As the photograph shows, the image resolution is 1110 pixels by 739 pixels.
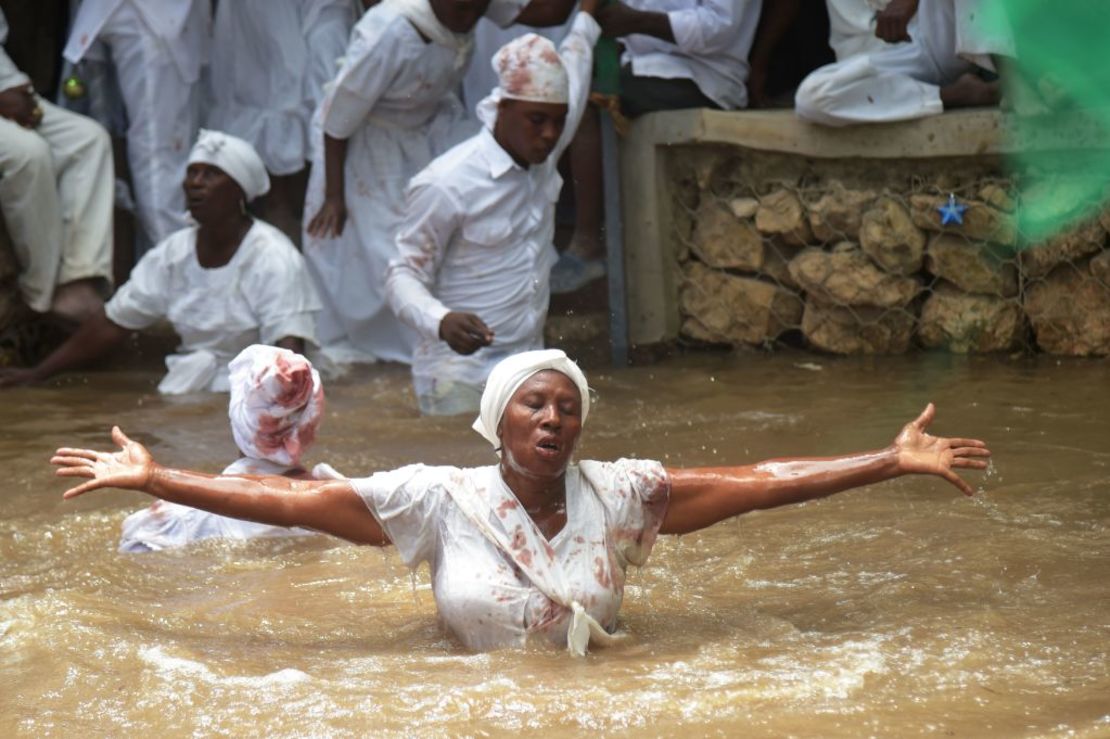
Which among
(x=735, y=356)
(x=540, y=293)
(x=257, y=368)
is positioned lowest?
(x=735, y=356)

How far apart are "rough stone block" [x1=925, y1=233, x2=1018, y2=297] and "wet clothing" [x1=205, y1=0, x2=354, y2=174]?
11.5 feet

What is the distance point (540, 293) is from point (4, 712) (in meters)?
4.68

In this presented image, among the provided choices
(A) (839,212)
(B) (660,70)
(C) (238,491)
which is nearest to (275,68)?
(B) (660,70)

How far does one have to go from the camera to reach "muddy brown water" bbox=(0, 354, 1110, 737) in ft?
15.0

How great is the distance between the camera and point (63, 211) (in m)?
10.1

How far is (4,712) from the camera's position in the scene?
4688 millimetres

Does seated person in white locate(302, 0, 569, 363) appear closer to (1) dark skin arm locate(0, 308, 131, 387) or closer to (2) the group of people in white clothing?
(2) the group of people in white clothing

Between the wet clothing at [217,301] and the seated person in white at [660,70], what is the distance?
74.8 inches

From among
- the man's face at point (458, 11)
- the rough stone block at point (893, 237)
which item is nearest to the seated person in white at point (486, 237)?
the man's face at point (458, 11)

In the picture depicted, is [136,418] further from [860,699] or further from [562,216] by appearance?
[860,699]

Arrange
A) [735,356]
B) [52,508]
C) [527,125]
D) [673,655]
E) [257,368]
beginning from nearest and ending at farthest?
[673,655] → [257,368] → [52,508] → [527,125] → [735,356]

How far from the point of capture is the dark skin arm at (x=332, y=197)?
9.77 m

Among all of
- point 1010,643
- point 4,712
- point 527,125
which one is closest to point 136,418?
point 527,125

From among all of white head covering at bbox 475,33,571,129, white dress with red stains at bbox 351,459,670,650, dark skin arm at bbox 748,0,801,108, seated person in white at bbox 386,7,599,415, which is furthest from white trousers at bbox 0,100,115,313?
white dress with red stains at bbox 351,459,670,650
